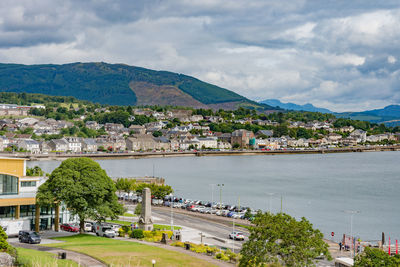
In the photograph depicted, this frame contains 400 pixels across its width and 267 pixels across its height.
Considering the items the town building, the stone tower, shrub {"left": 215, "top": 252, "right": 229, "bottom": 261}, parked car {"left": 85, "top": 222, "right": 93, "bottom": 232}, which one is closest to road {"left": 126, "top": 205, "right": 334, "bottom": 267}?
the stone tower

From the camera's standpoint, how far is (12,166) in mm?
31000

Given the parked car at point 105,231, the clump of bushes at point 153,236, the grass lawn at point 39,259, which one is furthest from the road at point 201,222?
the grass lawn at point 39,259

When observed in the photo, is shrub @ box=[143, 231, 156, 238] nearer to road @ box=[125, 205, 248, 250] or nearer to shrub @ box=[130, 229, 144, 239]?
shrub @ box=[130, 229, 144, 239]

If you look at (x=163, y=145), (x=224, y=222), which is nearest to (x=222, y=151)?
(x=163, y=145)

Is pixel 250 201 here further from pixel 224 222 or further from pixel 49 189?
pixel 49 189

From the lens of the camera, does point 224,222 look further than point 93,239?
Yes

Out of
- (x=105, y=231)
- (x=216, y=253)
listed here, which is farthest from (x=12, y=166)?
(x=216, y=253)

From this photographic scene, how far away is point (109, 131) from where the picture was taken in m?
190

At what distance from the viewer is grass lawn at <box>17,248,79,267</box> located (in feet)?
58.7

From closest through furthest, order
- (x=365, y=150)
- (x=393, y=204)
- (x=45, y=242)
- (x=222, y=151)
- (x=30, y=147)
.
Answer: (x=45, y=242)
(x=393, y=204)
(x=30, y=147)
(x=222, y=151)
(x=365, y=150)

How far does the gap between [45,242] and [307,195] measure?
45.5 metres

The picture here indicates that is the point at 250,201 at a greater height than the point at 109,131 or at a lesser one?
lesser

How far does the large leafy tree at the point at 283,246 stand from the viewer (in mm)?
20859

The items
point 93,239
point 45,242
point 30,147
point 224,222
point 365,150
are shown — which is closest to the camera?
point 45,242
